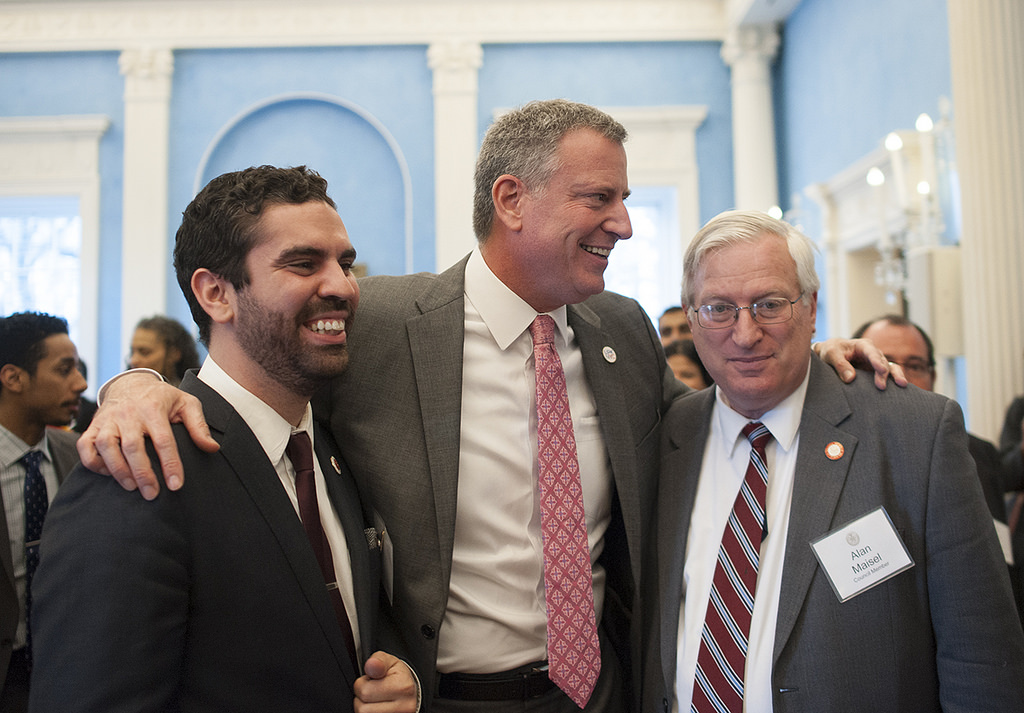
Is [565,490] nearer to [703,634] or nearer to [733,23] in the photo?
[703,634]

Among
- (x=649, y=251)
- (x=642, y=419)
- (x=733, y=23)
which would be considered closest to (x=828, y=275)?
(x=649, y=251)

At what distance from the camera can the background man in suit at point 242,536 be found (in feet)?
3.77

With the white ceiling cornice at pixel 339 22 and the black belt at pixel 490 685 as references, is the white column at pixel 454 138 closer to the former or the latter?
the white ceiling cornice at pixel 339 22

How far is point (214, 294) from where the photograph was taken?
1.51 metres

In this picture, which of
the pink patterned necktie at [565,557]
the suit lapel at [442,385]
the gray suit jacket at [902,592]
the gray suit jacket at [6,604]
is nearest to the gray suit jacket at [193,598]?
the suit lapel at [442,385]

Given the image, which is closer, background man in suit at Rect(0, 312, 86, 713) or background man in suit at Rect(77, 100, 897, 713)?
background man in suit at Rect(77, 100, 897, 713)

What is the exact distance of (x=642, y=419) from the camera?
200 centimetres

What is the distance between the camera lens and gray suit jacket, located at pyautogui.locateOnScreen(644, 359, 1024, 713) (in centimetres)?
150

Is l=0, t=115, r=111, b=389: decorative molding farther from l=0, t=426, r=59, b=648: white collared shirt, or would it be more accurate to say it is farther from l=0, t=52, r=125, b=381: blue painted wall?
l=0, t=426, r=59, b=648: white collared shirt

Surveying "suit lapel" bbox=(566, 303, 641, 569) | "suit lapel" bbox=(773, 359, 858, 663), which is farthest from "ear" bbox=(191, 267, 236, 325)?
"suit lapel" bbox=(773, 359, 858, 663)

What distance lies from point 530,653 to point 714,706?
399 millimetres

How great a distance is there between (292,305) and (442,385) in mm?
416

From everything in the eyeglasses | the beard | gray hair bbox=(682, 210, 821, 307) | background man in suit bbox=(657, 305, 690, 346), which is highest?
background man in suit bbox=(657, 305, 690, 346)

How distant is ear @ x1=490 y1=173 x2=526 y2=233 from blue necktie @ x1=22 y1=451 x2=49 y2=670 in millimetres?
1839
